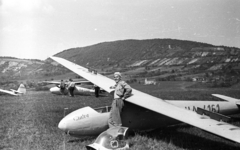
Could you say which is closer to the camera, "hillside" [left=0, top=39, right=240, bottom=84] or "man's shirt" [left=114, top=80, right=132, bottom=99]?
"man's shirt" [left=114, top=80, right=132, bottom=99]

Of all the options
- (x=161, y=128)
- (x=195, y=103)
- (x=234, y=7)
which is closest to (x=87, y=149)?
(x=161, y=128)

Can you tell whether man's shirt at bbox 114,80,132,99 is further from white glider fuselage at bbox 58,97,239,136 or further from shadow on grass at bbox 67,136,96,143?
shadow on grass at bbox 67,136,96,143

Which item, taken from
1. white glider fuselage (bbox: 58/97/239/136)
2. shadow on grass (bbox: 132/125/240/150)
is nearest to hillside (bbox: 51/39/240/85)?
shadow on grass (bbox: 132/125/240/150)

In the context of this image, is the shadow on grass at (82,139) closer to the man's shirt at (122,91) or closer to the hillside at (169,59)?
the man's shirt at (122,91)

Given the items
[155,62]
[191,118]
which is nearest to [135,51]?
[155,62]

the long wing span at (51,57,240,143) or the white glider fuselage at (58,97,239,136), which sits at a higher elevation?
the long wing span at (51,57,240,143)

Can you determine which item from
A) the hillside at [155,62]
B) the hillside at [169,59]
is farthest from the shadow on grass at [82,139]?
the hillside at [169,59]

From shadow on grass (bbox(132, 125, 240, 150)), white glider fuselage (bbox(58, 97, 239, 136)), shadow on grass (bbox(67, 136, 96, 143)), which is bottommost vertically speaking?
shadow on grass (bbox(67, 136, 96, 143))

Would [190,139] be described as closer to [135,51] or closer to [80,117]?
[80,117]

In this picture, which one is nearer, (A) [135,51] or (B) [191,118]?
(B) [191,118]
